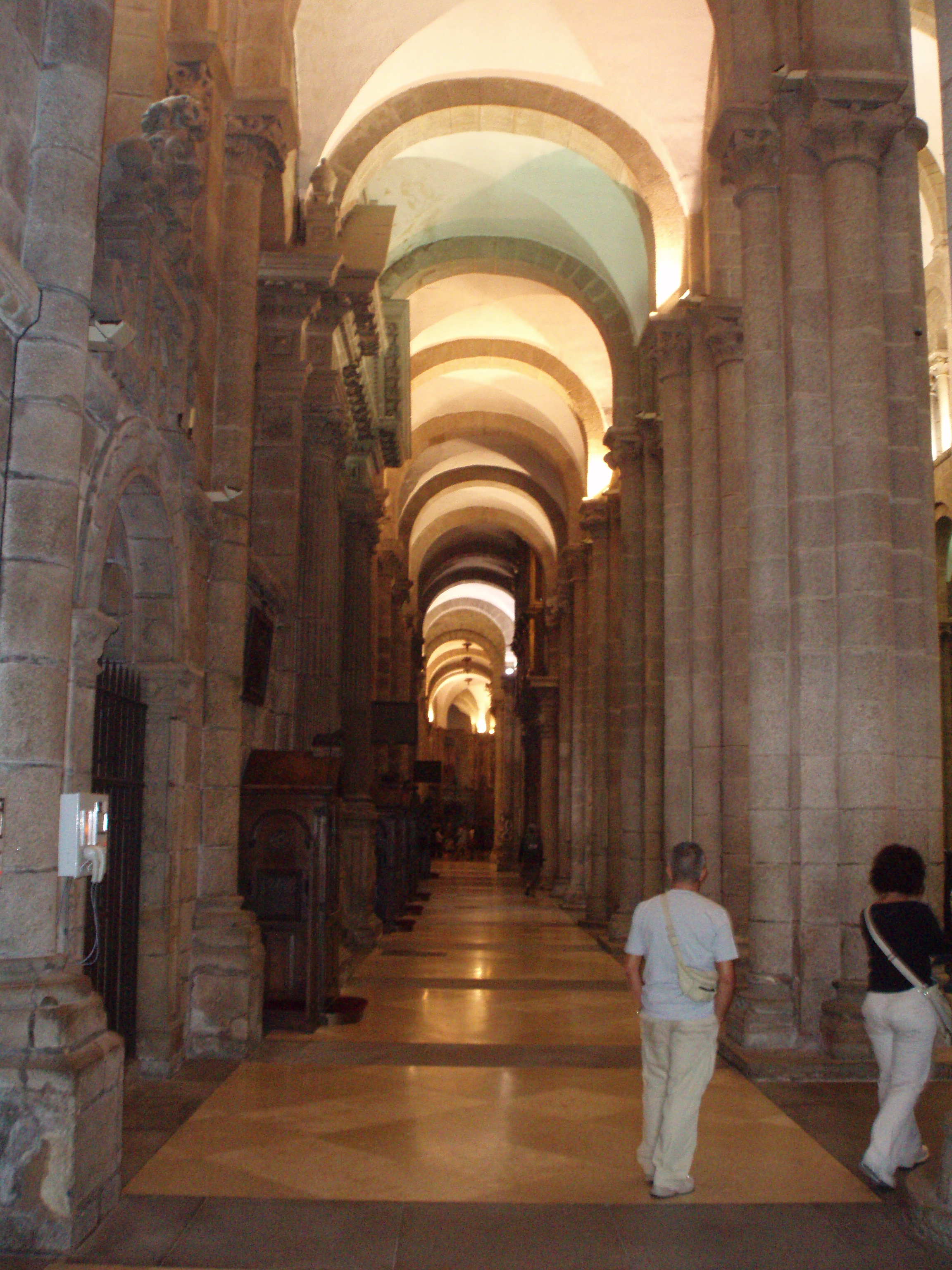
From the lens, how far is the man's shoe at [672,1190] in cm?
557

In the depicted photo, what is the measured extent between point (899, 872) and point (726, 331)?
8416mm

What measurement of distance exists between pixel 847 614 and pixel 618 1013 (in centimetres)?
471

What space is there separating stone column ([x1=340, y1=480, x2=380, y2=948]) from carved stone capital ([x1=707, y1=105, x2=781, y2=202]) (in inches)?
355

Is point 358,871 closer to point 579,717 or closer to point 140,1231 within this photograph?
point 140,1231

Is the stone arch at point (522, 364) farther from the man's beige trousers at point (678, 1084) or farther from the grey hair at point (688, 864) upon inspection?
the man's beige trousers at point (678, 1084)

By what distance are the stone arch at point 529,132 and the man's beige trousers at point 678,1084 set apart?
1162 centimetres

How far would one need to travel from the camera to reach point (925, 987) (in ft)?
18.4

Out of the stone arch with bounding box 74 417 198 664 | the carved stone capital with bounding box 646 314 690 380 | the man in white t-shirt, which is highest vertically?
the carved stone capital with bounding box 646 314 690 380

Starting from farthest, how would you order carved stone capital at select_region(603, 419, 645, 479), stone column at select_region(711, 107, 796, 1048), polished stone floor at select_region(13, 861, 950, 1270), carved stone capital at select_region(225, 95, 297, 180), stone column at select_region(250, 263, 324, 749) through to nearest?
carved stone capital at select_region(603, 419, 645, 479), stone column at select_region(250, 263, 324, 749), carved stone capital at select_region(225, 95, 297, 180), stone column at select_region(711, 107, 796, 1048), polished stone floor at select_region(13, 861, 950, 1270)

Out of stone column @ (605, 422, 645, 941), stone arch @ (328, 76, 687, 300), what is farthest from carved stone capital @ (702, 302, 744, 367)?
stone column @ (605, 422, 645, 941)

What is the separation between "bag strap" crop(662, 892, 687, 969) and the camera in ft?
18.2

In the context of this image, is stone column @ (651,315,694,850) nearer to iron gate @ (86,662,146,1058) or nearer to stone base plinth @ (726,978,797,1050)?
stone base plinth @ (726,978,797,1050)

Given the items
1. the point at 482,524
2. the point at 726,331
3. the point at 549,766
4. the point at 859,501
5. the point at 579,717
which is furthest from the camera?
the point at 482,524

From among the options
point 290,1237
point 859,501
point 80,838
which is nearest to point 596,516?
point 859,501
